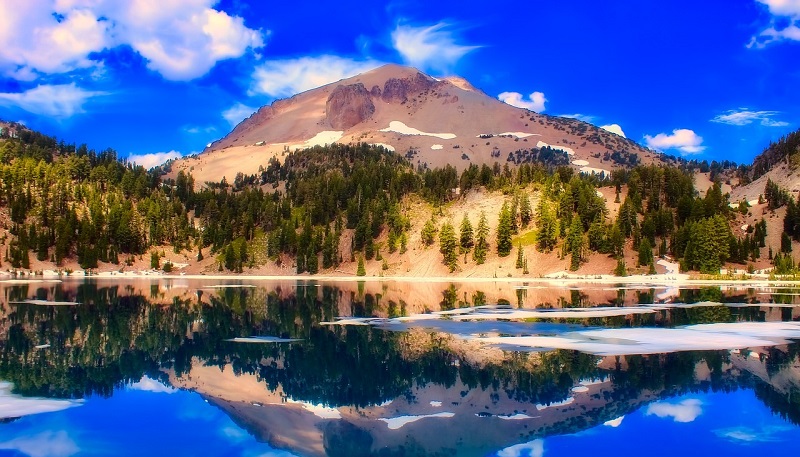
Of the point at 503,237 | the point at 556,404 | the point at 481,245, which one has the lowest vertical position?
the point at 556,404

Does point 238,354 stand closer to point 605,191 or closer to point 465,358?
point 465,358

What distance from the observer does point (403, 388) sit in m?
20.9

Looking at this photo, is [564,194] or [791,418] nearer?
[791,418]

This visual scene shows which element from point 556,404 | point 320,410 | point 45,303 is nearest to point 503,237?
point 45,303

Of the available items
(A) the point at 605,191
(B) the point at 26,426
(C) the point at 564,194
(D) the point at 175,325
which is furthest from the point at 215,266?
(B) the point at 26,426

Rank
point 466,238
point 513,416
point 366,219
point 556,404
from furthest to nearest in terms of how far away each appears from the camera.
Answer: point 366,219 < point 466,238 < point 556,404 < point 513,416

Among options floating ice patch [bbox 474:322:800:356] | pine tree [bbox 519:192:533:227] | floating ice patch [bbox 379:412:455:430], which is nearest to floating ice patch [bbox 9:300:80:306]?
floating ice patch [bbox 474:322:800:356]

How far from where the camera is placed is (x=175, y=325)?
38188 millimetres

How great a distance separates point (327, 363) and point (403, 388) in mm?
5503

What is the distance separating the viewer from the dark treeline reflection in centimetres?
2070

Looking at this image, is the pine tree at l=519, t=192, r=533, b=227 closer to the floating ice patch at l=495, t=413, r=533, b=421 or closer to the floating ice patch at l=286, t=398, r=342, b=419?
the floating ice patch at l=286, t=398, r=342, b=419

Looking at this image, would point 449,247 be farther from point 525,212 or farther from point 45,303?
point 45,303

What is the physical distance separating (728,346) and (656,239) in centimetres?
10440

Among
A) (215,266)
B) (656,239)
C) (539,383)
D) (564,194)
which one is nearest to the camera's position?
(539,383)
